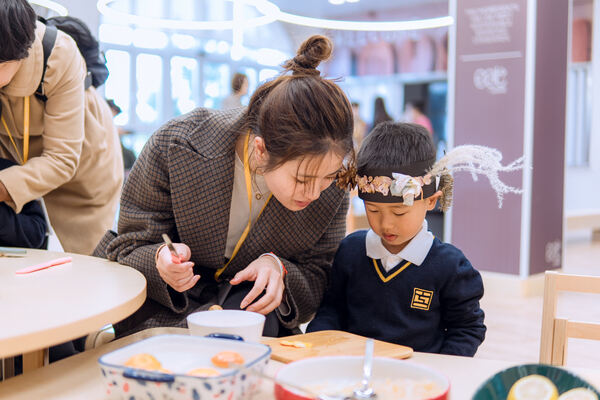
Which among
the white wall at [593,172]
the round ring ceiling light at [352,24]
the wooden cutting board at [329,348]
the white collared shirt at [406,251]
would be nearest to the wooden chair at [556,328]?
the white collared shirt at [406,251]

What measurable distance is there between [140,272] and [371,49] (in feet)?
32.1

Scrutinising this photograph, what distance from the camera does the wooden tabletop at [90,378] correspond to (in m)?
0.91

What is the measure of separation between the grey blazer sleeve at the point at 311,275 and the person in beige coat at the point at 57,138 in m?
0.71

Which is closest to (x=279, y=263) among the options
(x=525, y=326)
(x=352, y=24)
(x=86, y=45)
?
(x=86, y=45)

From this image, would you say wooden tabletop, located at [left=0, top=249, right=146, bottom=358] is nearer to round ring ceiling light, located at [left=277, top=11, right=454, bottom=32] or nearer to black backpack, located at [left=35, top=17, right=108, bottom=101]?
black backpack, located at [left=35, top=17, right=108, bottom=101]

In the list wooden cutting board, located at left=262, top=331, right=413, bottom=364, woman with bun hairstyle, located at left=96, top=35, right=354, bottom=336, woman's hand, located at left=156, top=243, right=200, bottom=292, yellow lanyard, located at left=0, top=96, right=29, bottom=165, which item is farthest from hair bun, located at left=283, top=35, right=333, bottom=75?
yellow lanyard, located at left=0, top=96, right=29, bottom=165

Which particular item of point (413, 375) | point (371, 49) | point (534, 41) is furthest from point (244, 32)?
point (413, 375)

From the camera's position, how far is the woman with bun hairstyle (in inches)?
50.9

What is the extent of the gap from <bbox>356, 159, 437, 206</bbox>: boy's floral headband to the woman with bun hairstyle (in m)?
0.07

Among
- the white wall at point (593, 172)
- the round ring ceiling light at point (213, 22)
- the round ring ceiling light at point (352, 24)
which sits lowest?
the white wall at point (593, 172)

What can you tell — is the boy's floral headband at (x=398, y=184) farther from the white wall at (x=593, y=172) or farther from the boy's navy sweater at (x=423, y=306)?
the white wall at (x=593, y=172)

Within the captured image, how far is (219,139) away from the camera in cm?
148

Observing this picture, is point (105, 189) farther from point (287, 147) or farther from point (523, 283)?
point (523, 283)

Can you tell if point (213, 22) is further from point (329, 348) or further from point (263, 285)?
point (329, 348)
